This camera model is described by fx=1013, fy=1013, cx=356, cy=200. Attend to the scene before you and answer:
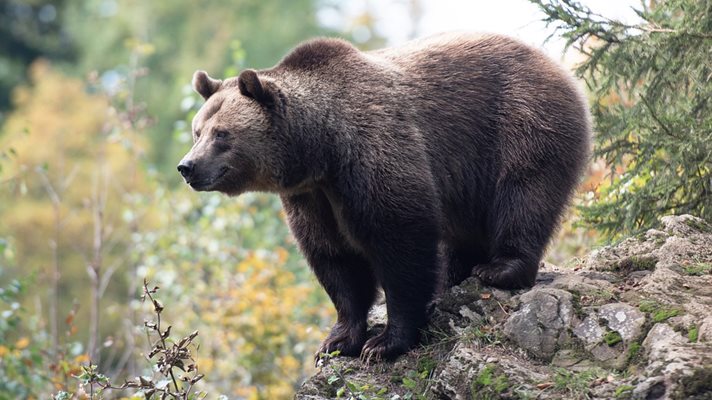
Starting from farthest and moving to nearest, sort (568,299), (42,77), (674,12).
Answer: (42,77), (674,12), (568,299)

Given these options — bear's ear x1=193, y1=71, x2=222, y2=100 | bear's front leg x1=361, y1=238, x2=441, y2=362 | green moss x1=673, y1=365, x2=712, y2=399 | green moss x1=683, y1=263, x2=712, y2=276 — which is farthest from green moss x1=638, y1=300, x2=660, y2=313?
bear's ear x1=193, y1=71, x2=222, y2=100

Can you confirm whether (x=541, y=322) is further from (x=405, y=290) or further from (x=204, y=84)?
(x=204, y=84)

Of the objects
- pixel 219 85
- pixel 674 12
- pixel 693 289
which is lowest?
pixel 693 289

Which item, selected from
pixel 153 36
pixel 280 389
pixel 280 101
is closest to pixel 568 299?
pixel 280 101

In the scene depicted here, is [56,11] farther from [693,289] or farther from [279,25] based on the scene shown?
[693,289]

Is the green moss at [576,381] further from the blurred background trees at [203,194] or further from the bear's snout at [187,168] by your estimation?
the bear's snout at [187,168]

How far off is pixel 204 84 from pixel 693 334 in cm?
395

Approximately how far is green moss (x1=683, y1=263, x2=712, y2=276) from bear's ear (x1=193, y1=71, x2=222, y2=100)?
11.9 feet

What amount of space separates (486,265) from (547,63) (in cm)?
171

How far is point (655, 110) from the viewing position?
7.64 m

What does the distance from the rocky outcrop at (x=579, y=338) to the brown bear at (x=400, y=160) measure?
0.84 ft

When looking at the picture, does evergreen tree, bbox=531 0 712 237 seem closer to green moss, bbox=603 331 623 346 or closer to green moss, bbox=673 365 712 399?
green moss, bbox=603 331 623 346

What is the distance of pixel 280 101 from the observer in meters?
7.24

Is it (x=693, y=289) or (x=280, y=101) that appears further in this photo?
(x=280, y=101)
